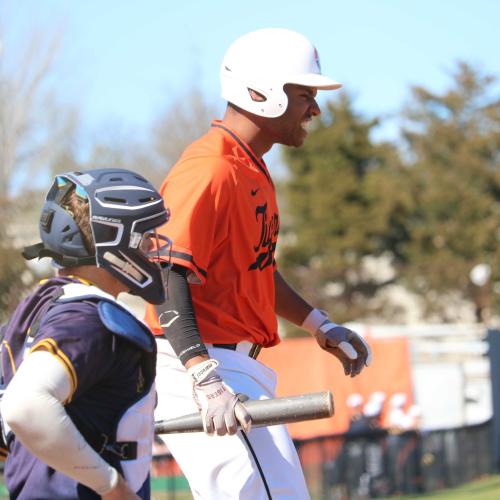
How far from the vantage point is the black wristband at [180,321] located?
4199 mm

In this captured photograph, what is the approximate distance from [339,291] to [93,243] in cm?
3809

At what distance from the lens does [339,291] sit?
4100 centimetres

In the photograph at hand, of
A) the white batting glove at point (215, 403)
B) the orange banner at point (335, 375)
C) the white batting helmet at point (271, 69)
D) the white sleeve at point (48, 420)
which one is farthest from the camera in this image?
the orange banner at point (335, 375)

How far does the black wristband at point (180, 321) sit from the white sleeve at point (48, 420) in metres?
1.33

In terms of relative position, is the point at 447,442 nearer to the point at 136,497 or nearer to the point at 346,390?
the point at 346,390

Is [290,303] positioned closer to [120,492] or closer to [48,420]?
[120,492]

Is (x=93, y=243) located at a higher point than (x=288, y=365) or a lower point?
higher

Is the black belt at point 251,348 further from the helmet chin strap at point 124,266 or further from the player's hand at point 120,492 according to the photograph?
the player's hand at point 120,492

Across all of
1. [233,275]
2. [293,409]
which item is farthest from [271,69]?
[293,409]

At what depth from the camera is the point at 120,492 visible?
2.93 m

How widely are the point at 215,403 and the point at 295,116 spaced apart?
145 centimetres

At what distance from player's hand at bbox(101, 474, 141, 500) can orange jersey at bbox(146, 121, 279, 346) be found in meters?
1.43

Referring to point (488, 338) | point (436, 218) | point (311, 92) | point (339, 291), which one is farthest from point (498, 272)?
point (311, 92)

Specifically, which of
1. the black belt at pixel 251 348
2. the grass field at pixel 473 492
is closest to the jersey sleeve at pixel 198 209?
the black belt at pixel 251 348
